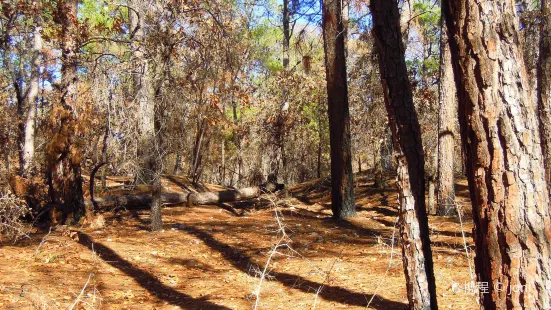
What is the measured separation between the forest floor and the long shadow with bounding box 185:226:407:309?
0.01m

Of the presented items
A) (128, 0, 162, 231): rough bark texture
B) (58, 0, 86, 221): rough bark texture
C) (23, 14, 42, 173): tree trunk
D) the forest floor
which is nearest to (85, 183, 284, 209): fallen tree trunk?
the forest floor

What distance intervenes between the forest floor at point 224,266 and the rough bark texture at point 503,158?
4.22ft

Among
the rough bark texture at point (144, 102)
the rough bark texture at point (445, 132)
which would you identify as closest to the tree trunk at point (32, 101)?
the rough bark texture at point (144, 102)

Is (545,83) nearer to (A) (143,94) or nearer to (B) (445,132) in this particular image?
(B) (445,132)

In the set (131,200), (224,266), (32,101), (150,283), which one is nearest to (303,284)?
(224,266)

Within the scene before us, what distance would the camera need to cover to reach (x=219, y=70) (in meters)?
9.51

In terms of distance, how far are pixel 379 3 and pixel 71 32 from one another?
6.39 metres

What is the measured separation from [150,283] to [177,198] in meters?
6.69

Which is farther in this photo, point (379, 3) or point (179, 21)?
point (179, 21)

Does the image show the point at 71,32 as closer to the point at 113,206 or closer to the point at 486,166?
the point at 113,206

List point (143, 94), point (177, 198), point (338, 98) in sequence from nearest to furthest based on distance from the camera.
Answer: point (143, 94)
point (338, 98)
point (177, 198)

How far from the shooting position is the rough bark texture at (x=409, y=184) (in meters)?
4.39

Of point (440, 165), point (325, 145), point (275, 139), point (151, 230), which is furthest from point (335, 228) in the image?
point (325, 145)

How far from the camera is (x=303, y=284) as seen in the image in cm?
670
